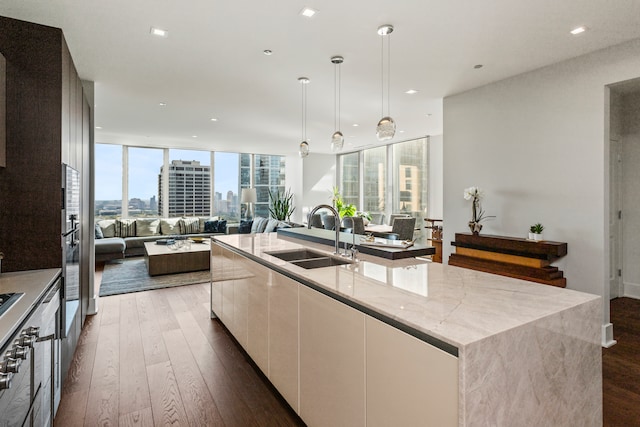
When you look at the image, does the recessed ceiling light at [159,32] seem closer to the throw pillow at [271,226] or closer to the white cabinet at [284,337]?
the white cabinet at [284,337]

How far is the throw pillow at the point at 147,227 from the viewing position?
25.9ft

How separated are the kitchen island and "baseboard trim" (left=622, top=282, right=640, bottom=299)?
4186mm

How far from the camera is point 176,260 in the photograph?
5777 millimetres

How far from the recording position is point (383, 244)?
2439mm

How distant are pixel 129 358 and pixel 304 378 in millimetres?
1812

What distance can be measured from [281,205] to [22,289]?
7.98 m

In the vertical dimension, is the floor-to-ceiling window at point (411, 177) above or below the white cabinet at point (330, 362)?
above

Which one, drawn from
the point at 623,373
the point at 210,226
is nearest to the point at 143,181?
the point at 210,226

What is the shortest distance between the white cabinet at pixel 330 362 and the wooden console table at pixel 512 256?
2.61m

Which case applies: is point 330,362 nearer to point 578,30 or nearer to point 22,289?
point 22,289

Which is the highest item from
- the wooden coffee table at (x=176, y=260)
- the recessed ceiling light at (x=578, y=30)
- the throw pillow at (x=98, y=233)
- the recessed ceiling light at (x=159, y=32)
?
the recessed ceiling light at (x=159, y=32)

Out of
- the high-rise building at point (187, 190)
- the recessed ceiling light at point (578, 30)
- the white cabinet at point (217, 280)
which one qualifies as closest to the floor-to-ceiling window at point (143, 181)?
the high-rise building at point (187, 190)

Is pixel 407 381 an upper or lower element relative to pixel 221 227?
lower

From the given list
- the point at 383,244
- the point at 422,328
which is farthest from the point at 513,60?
the point at 422,328
